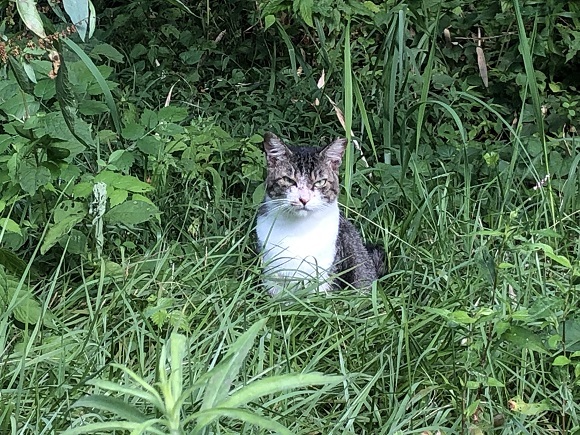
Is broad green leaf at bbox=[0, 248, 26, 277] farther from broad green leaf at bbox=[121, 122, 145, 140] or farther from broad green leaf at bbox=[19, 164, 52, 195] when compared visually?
broad green leaf at bbox=[121, 122, 145, 140]

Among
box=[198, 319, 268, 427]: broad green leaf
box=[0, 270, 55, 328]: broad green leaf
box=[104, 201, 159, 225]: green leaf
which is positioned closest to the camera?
box=[198, 319, 268, 427]: broad green leaf

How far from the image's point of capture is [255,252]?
3281mm

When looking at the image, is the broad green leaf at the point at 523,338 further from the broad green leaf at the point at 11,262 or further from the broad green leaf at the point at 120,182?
the broad green leaf at the point at 11,262

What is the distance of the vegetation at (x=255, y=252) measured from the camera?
84.0 inches

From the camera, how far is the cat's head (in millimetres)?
3283

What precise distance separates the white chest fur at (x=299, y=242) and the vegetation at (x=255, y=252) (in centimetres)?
9

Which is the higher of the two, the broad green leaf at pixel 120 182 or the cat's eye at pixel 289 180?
the broad green leaf at pixel 120 182

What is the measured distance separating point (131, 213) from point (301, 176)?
29.2 inches

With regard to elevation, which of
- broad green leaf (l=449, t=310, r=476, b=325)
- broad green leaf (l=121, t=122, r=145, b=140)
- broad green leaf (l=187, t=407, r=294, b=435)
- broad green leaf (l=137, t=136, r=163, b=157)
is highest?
broad green leaf (l=187, t=407, r=294, b=435)

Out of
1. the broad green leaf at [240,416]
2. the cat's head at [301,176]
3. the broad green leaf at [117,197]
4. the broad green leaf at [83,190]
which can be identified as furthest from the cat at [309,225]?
the broad green leaf at [240,416]

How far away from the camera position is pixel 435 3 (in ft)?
13.0

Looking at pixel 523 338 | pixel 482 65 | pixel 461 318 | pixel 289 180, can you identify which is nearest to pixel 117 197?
pixel 289 180

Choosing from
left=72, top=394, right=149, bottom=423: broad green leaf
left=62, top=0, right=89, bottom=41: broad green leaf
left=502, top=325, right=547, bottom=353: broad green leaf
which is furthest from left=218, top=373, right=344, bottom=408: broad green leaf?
left=502, top=325, right=547, bottom=353: broad green leaf

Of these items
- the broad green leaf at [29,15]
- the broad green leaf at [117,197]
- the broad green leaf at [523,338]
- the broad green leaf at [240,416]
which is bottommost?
the broad green leaf at [523,338]
